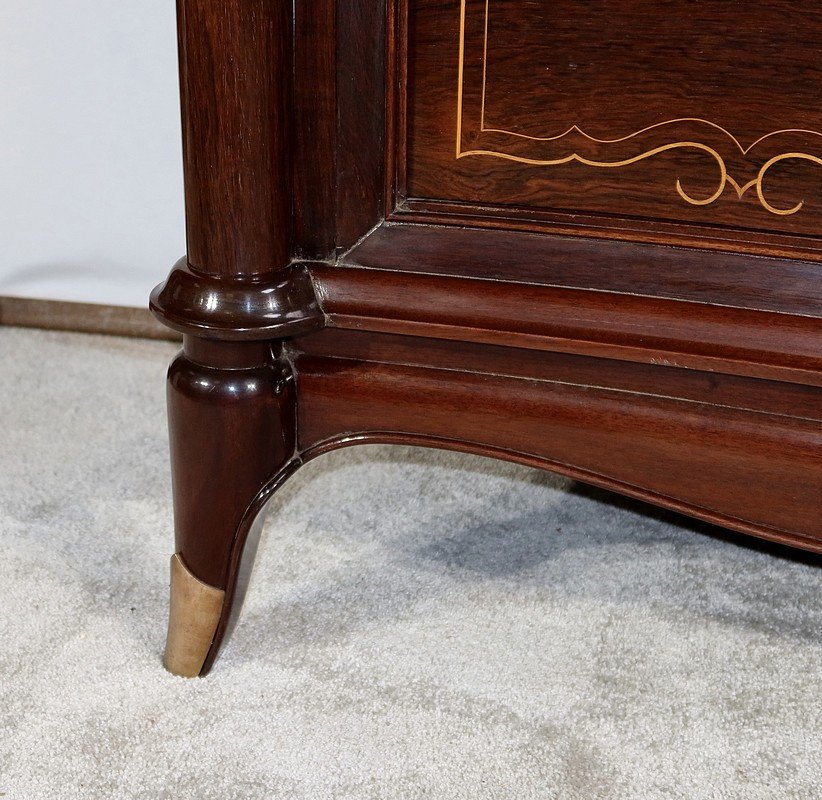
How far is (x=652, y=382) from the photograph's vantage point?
598mm

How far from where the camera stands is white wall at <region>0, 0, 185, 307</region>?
3.80ft

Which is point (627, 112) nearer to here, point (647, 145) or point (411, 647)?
point (647, 145)

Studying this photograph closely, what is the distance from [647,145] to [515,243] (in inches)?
3.5

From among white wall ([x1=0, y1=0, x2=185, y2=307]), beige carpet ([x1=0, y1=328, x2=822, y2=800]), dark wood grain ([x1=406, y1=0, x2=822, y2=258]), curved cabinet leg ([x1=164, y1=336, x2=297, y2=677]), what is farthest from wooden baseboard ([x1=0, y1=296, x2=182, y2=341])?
dark wood grain ([x1=406, y1=0, x2=822, y2=258])

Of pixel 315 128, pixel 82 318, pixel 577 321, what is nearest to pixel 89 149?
pixel 82 318

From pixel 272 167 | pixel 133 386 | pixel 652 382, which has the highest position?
pixel 272 167

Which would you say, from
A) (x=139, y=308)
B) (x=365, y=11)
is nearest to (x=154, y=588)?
(x=365, y=11)

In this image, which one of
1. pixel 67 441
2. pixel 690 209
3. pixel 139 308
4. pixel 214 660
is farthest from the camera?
pixel 139 308

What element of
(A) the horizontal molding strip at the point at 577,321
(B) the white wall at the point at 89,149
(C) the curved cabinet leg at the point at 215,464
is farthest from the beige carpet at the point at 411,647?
(B) the white wall at the point at 89,149

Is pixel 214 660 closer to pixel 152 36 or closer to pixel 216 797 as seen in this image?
pixel 216 797

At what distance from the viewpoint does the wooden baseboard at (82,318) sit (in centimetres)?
127

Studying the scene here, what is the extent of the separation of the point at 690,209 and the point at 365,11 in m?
0.20

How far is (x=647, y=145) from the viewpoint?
562 millimetres

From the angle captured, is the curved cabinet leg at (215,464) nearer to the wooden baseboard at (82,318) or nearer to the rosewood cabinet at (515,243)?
the rosewood cabinet at (515,243)
